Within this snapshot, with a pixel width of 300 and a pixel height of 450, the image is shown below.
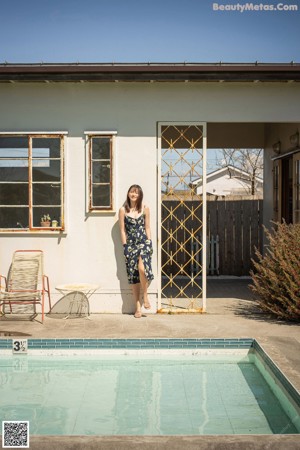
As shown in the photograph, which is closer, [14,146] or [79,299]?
[14,146]

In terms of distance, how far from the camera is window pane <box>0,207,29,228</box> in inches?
352

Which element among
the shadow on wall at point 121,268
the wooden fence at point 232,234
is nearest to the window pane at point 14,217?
the shadow on wall at point 121,268

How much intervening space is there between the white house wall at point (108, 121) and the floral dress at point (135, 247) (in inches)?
11.8

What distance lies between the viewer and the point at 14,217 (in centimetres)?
894

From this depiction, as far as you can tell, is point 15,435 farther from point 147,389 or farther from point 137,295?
point 137,295

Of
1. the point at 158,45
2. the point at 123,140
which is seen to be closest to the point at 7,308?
the point at 123,140

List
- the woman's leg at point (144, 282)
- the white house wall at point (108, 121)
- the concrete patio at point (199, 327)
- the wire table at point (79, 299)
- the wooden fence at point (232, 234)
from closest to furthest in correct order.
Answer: the concrete patio at point (199, 327)
the woman's leg at point (144, 282)
the wire table at point (79, 299)
the white house wall at point (108, 121)
the wooden fence at point (232, 234)

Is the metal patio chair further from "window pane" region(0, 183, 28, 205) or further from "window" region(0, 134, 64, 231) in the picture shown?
"window pane" region(0, 183, 28, 205)

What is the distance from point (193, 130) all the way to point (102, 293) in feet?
15.7

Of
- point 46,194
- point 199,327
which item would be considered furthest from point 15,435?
point 46,194

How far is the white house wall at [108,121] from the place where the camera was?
8.87 metres

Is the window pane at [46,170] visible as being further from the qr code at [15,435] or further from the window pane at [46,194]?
the qr code at [15,435]

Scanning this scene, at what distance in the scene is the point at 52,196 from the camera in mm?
8922

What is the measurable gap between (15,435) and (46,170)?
216 inches
